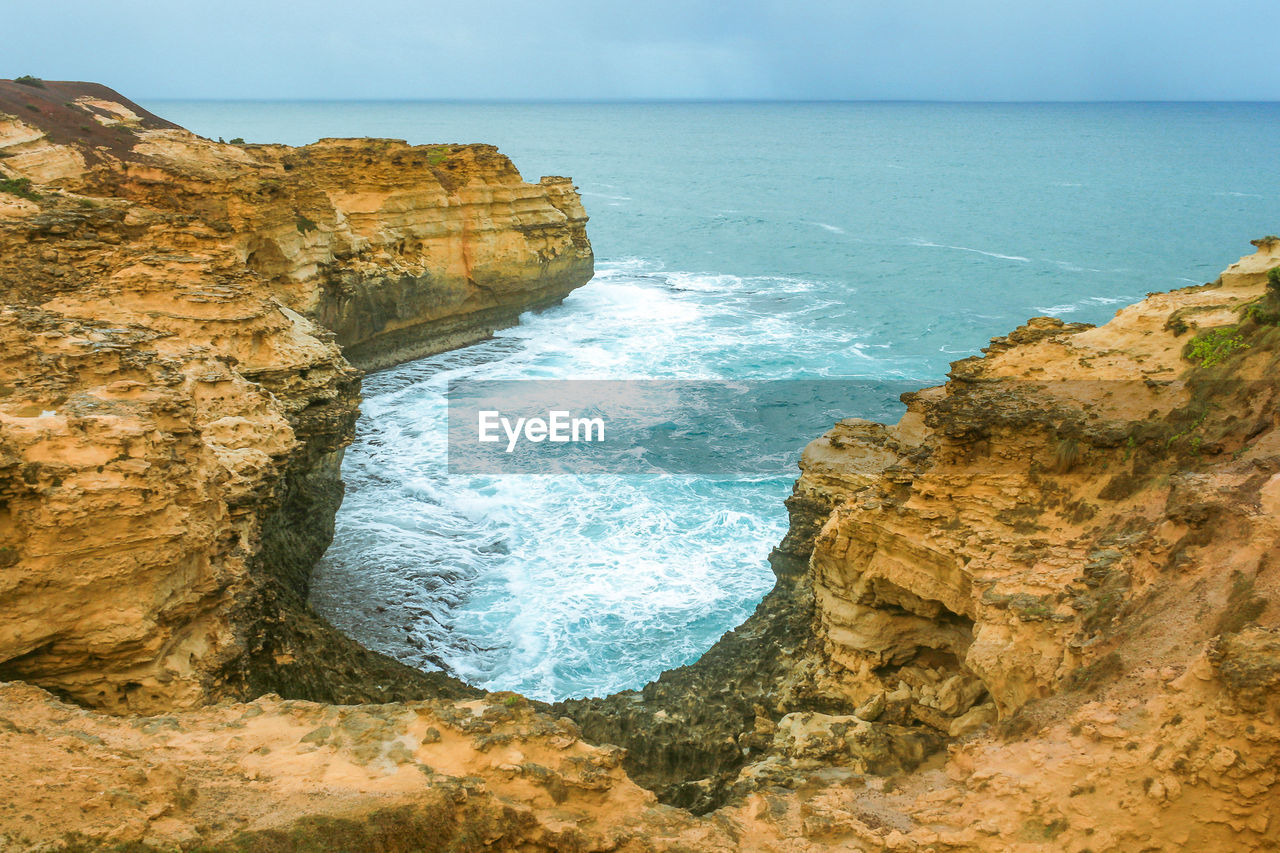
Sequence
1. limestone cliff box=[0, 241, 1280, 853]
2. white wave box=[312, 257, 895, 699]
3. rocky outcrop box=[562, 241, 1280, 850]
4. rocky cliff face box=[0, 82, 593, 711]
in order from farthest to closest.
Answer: white wave box=[312, 257, 895, 699] → rocky cliff face box=[0, 82, 593, 711] → rocky outcrop box=[562, 241, 1280, 850] → limestone cliff box=[0, 241, 1280, 853]

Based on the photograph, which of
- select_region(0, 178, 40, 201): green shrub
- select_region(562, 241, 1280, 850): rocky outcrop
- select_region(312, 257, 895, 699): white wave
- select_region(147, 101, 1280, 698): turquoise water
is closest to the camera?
select_region(562, 241, 1280, 850): rocky outcrop

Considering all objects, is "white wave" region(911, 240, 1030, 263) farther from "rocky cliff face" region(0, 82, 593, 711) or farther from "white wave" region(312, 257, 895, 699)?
"rocky cliff face" region(0, 82, 593, 711)

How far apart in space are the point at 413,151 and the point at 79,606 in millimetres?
25514

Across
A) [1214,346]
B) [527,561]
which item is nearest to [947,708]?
[1214,346]

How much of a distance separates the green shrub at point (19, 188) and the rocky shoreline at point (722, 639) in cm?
180

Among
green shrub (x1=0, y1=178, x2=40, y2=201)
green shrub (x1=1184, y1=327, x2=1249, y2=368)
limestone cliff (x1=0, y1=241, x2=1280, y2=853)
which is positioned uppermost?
green shrub (x1=0, y1=178, x2=40, y2=201)

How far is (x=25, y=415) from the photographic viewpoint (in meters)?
9.70

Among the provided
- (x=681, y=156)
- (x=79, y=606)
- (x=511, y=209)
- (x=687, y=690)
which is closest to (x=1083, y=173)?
(x=681, y=156)

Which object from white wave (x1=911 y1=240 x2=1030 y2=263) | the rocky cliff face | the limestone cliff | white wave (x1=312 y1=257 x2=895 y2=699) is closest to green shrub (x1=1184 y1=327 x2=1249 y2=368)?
the limestone cliff

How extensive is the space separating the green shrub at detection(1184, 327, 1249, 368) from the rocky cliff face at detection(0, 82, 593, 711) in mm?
11342

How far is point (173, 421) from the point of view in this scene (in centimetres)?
1052

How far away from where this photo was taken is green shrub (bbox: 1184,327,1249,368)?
9992 mm

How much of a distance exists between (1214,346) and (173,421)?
1295 cm

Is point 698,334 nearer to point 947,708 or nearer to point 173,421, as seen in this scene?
point 173,421
